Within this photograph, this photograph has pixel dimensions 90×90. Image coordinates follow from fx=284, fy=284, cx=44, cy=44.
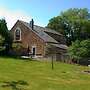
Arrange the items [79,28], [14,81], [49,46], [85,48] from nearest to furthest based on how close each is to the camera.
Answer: [14,81]
[85,48]
[49,46]
[79,28]

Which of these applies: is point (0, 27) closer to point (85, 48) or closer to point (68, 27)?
point (85, 48)

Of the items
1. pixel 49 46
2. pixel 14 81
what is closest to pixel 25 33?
pixel 49 46

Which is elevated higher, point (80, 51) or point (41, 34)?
point (41, 34)

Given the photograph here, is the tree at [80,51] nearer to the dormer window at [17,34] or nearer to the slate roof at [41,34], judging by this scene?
the slate roof at [41,34]

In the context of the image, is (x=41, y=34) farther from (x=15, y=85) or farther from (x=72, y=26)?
(x=15, y=85)

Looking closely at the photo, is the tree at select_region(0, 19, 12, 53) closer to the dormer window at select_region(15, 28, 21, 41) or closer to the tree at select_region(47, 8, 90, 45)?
the dormer window at select_region(15, 28, 21, 41)

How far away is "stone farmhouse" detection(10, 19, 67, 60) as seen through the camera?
53.4m

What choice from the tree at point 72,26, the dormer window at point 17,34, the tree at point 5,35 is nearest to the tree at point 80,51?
the tree at point 5,35

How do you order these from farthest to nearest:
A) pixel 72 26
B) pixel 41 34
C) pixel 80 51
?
1. pixel 72 26
2. pixel 41 34
3. pixel 80 51

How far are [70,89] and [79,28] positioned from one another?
63.9 meters

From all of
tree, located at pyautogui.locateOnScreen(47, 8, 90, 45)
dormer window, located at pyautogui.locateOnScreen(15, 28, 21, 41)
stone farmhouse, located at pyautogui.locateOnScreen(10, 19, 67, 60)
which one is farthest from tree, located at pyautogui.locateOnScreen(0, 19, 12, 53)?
tree, located at pyautogui.locateOnScreen(47, 8, 90, 45)

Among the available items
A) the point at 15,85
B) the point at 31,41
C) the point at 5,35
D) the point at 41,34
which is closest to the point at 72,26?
the point at 41,34

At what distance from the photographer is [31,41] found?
181 ft

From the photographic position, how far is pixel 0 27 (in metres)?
51.1
